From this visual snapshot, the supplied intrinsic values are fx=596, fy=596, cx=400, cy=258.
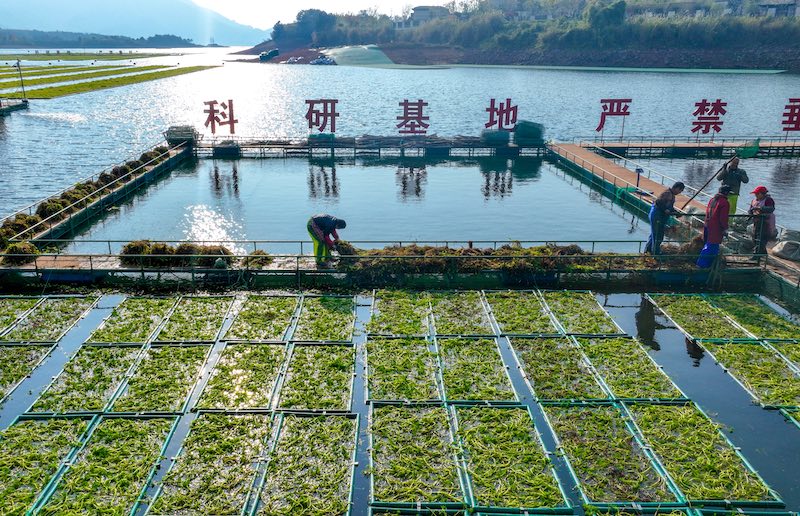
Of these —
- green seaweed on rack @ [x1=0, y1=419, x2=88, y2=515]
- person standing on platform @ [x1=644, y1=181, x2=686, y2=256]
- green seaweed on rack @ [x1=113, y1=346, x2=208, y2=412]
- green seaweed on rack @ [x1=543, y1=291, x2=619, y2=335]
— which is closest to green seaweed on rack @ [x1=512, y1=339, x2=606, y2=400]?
green seaweed on rack @ [x1=543, y1=291, x2=619, y2=335]

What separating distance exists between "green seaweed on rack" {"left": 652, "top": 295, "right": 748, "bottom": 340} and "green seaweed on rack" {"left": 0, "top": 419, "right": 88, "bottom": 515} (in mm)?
16800

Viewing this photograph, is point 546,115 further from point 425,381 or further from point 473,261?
point 425,381

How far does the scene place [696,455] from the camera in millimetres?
12461

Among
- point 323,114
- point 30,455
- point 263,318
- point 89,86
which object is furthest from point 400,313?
point 89,86

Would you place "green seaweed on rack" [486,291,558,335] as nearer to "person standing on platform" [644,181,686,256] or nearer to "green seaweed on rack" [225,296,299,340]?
"person standing on platform" [644,181,686,256]

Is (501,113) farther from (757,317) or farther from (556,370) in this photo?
(556,370)

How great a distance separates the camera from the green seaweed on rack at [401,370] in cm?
1466

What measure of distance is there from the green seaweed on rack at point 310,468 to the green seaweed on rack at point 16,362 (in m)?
7.35

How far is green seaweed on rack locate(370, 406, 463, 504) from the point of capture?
11.4 m

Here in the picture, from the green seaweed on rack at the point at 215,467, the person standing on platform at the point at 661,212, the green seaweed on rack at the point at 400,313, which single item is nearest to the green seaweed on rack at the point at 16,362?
the green seaweed on rack at the point at 215,467

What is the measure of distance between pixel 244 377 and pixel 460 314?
7213 millimetres

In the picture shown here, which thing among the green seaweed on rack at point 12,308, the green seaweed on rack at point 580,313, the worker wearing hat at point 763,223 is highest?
the worker wearing hat at point 763,223

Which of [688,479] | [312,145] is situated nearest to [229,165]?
[312,145]

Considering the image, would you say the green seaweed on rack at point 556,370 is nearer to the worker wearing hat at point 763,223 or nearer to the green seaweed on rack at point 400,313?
the green seaweed on rack at point 400,313
